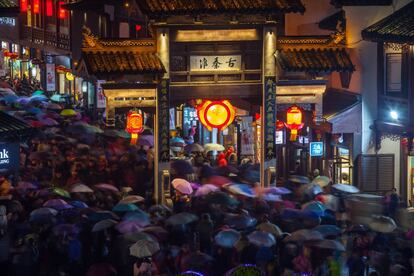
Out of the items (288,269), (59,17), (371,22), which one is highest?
(59,17)

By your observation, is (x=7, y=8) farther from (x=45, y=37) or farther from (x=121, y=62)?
(x=45, y=37)

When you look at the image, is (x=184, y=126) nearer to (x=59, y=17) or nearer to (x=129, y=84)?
(x=129, y=84)

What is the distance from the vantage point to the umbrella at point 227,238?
16.4 meters

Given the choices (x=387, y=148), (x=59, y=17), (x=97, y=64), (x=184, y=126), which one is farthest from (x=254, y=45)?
(x=59, y=17)

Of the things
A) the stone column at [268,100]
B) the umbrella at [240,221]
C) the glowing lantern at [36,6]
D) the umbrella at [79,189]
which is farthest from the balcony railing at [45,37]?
the umbrella at [240,221]

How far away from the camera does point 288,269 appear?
15375 millimetres

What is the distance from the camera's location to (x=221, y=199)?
1973cm

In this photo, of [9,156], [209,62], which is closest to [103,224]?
[9,156]

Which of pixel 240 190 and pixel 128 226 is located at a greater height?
pixel 240 190

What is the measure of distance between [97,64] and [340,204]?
8026 millimetres

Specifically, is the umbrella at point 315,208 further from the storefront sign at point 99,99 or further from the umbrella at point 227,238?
the storefront sign at point 99,99

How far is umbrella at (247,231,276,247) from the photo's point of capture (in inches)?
626

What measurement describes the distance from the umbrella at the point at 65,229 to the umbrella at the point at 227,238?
3.03 m

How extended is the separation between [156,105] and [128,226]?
676 cm
